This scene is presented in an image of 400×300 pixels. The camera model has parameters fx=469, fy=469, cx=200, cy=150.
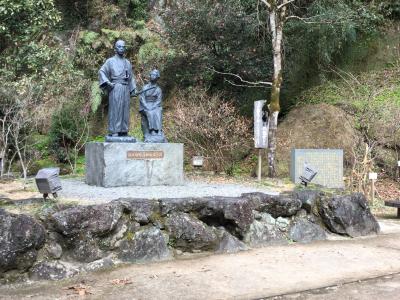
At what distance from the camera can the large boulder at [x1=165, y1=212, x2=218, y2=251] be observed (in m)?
6.41

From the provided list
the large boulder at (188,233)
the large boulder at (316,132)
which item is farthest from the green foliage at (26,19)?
the large boulder at (188,233)

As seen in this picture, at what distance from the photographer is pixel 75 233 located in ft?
18.6

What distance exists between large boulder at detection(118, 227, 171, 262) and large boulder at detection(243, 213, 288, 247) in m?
1.38

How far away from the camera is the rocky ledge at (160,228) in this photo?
5311 millimetres

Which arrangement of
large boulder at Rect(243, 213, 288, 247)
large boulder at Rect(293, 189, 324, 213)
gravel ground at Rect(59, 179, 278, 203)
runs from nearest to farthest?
large boulder at Rect(243, 213, 288, 247), gravel ground at Rect(59, 179, 278, 203), large boulder at Rect(293, 189, 324, 213)

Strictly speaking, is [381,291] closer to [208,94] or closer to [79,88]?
[208,94]

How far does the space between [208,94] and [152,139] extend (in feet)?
23.6

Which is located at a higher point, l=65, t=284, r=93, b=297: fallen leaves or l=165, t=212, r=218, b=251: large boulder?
l=165, t=212, r=218, b=251: large boulder

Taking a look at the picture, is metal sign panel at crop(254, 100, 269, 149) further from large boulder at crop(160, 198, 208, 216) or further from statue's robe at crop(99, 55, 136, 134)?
large boulder at crop(160, 198, 208, 216)

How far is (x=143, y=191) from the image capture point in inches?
330

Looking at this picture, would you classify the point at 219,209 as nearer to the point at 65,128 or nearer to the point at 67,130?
the point at 67,130

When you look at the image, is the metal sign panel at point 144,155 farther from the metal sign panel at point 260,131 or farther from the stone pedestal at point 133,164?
the metal sign panel at point 260,131

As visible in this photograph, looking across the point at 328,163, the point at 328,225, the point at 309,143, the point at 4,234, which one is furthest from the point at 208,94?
the point at 4,234

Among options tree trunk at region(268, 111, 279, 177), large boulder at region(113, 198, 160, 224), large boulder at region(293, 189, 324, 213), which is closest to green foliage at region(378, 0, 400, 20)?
tree trunk at region(268, 111, 279, 177)
